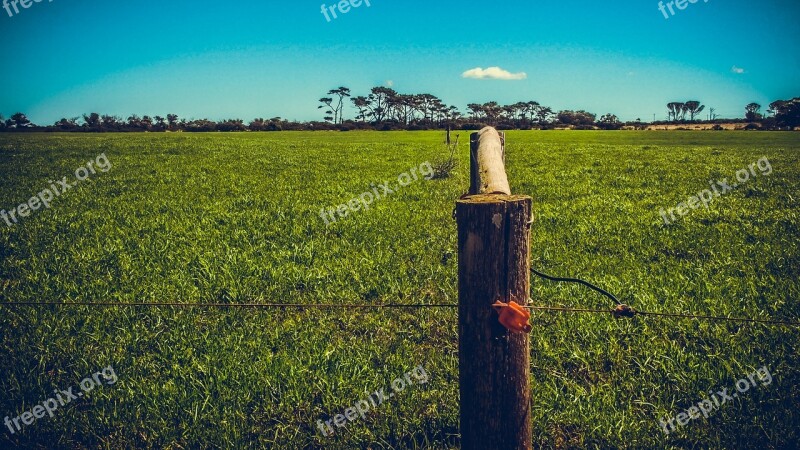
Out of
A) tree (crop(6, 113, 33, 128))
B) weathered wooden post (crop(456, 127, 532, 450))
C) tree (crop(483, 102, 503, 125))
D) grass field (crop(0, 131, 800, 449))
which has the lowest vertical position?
grass field (crop(0, 131, 800, 449))

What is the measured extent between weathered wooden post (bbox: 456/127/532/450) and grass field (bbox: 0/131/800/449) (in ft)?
4.05

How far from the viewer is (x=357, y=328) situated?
4730 millimetres

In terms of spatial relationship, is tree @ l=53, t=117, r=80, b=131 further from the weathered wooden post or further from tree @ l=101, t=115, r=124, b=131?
the weathered wooden post

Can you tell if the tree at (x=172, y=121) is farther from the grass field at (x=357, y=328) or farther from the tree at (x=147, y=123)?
the grass field at (x=357, y=328)

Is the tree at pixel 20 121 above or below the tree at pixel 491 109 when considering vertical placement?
below

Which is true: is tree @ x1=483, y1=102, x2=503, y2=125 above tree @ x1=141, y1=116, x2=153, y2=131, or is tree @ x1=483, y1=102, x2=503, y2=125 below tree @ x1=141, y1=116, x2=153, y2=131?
above

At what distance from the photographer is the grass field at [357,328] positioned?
10.9 feet

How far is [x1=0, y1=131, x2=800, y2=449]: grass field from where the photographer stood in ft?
10.9

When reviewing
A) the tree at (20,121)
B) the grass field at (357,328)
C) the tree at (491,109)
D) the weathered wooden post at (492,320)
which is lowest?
the grass field at (357,328)

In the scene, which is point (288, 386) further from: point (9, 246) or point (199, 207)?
point (199, 207)

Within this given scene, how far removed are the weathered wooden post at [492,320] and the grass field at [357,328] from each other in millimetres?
1234

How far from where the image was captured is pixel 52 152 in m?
25.3

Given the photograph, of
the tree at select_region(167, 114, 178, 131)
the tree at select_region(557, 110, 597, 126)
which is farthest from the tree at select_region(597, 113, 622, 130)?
the tree at select_region(167, 114, 178, 131)

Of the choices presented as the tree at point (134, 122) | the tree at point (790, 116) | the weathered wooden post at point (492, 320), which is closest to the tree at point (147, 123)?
the tree at point (134, 122)
